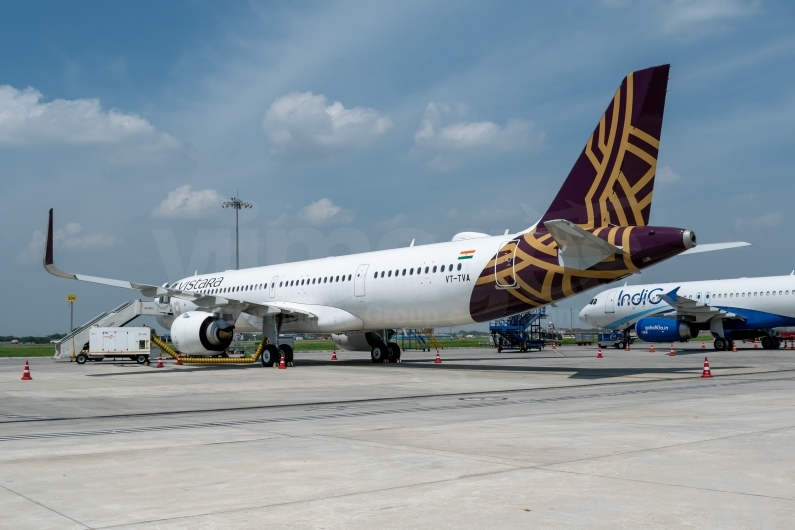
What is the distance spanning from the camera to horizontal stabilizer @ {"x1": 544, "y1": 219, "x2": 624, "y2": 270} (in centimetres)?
1727

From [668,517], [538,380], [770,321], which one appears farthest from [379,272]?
[770,321]

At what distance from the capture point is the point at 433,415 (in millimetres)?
11305

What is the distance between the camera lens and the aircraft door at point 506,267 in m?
20.0

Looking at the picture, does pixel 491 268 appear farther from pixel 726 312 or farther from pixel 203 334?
pixel 726 312

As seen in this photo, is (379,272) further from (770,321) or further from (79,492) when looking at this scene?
(770,321)

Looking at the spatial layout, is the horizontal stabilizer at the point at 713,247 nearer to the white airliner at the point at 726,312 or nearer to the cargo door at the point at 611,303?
the white airliner at the point at 726,312

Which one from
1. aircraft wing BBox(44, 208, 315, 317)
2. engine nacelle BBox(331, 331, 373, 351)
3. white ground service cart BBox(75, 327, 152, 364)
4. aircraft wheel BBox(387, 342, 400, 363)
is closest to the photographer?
aircraft wing BBox(44, 208, 315, 317)

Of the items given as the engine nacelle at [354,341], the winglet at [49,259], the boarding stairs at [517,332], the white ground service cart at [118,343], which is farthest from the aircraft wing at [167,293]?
the boarding stairs at [517,332]

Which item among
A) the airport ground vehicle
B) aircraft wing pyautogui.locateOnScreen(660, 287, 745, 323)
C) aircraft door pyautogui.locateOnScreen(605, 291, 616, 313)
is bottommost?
the airport ground vehicle

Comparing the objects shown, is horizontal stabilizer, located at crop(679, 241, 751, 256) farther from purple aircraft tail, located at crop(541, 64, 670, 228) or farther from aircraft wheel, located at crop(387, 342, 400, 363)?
aircraft wheel, located at crop(387, 342, 400, 363)

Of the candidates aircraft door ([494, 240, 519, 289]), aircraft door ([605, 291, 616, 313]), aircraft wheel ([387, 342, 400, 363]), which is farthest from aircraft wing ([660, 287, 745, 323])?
aircraft door ([494, 240, 519, 289])

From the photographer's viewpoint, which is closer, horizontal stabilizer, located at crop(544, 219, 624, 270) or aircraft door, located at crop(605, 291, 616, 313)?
horizontal stabilizer, located at crop(544, 219, 624, 270)

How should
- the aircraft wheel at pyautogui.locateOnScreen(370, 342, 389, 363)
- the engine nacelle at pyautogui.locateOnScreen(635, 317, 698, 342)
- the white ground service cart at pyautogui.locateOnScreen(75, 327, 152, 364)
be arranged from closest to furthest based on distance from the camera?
the aircraft wheel at pyautogui.locateOnScreen(370, 342, 389, 363) → the white ground service cart at pyautogui.locateOnScreen(75, 327, 152, 364) → the engine nacelle at pyautogui.locateOnScreen(635, 317, 698, 342)

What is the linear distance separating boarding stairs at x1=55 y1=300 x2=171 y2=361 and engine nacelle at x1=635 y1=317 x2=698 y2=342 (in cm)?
2558
